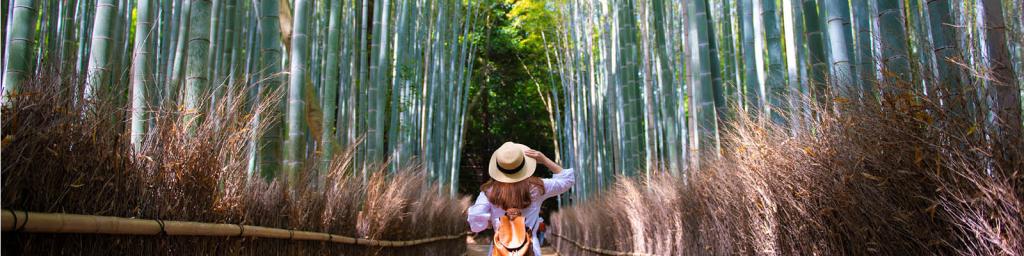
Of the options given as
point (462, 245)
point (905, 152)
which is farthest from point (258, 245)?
point (462, 245)

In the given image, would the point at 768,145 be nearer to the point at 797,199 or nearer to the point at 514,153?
the point at 797,199

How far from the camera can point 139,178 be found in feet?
6.84

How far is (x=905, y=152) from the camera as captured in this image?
2152mm

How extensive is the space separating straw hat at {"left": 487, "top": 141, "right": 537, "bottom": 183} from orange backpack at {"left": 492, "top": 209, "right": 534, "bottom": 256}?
12 cm

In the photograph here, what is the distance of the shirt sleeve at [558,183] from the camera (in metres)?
3.13

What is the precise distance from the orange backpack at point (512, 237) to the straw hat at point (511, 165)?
0.12m

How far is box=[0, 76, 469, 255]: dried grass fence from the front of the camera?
1608mm

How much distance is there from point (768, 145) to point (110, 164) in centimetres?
194

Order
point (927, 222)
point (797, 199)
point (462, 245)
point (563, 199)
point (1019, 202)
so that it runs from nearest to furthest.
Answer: point (1019, 202), point (927, 222), point (797, 199), point (462, 245), point (563, 199)

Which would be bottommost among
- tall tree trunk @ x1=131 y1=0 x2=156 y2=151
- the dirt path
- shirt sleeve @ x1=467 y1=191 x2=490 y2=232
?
the dirt path

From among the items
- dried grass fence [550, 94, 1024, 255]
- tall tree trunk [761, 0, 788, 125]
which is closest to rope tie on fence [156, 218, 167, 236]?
dried grass fence [550, 94, 1024, 255]

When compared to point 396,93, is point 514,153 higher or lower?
lower

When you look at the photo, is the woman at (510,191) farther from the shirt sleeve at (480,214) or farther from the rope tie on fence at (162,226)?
the rope tie on fence at (162,226)

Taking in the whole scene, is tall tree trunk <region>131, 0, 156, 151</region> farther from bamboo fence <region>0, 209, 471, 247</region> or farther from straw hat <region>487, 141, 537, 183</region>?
straw hat <region>487, 141, 537, 183</region>
